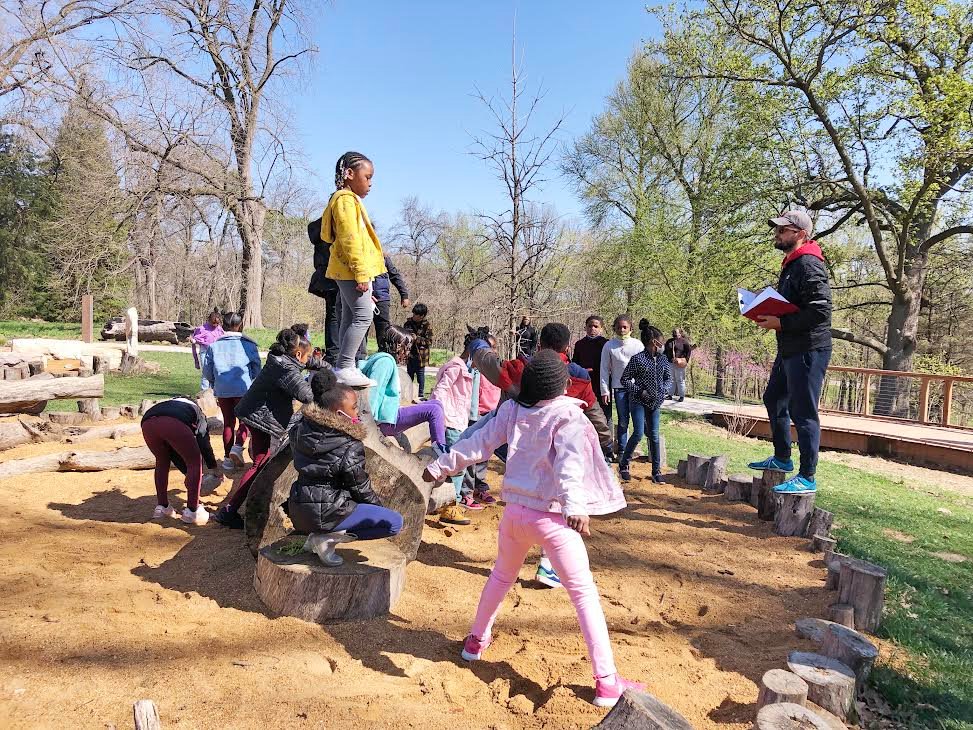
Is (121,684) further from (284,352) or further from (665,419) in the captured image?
(665,419)

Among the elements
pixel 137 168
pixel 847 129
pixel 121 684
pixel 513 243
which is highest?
pixel 847 129

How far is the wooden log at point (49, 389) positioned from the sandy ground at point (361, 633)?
3.24m

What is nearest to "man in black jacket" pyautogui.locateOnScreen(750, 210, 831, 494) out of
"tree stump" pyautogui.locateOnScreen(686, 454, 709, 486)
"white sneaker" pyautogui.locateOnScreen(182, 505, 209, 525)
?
"tree stump" pyautogui.locateOnScreen(686, 454, 709, 486)

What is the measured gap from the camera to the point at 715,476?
269 inches

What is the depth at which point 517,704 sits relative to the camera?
9.18ft

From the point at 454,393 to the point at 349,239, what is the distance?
6.29ft

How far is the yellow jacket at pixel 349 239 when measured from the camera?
423cm

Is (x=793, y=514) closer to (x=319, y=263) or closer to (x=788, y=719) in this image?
(x=788, y=719)

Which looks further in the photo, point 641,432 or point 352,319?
point 641,432

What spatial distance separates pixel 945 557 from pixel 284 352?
6.00 m

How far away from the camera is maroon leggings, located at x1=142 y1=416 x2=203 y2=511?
4.76 meters

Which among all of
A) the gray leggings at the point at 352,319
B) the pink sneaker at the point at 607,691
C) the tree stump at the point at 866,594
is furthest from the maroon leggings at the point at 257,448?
the tree stump at the point at 866,594

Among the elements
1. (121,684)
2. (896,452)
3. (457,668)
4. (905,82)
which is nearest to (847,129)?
(905,82)

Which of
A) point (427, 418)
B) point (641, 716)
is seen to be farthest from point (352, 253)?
point (641, 716)
